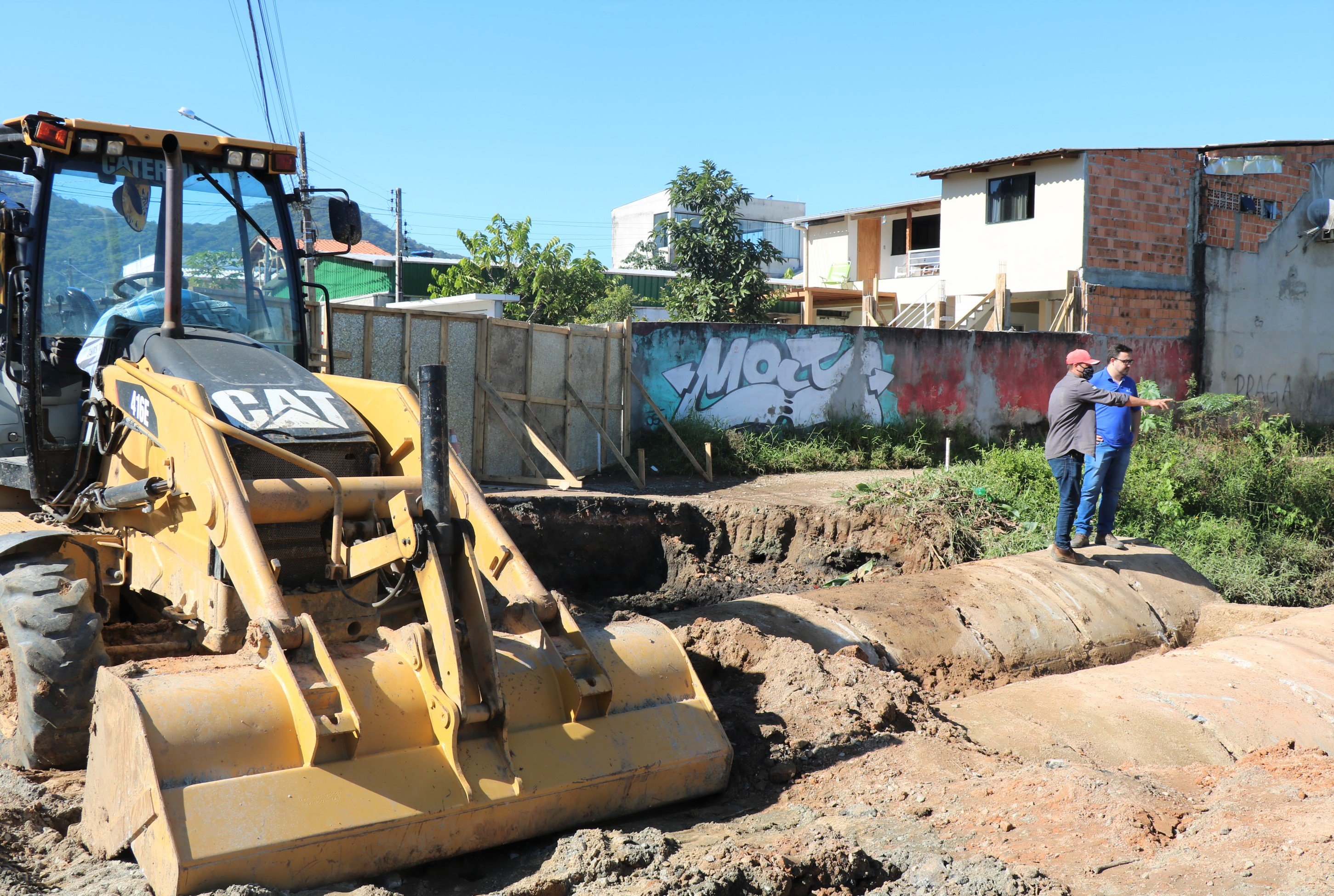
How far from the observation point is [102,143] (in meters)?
5.21

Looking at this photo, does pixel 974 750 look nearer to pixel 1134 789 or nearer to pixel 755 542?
pixel 1134 789

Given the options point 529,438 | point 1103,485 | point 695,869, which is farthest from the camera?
point 529,438

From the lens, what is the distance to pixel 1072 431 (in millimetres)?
8328

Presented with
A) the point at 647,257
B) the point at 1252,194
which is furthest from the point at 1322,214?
the point at 647,257

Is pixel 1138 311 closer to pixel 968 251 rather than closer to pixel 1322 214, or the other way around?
pixel 968 251

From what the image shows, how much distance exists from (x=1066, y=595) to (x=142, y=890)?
654 centimetres

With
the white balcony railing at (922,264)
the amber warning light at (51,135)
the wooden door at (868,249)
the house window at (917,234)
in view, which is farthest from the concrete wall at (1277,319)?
the amber warning light at (51,135)

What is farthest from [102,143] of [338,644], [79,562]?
[338,644]

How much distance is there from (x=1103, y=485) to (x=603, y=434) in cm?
632

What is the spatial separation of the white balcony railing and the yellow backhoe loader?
23277mm

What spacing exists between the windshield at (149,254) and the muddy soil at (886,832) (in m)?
2.31

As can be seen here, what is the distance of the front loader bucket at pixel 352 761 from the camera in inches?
132

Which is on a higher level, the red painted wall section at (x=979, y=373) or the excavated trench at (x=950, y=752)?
the red painted wall section at (x=979, y=373)

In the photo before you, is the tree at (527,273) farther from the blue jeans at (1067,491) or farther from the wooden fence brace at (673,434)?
the blue jeans at (1067,491)
